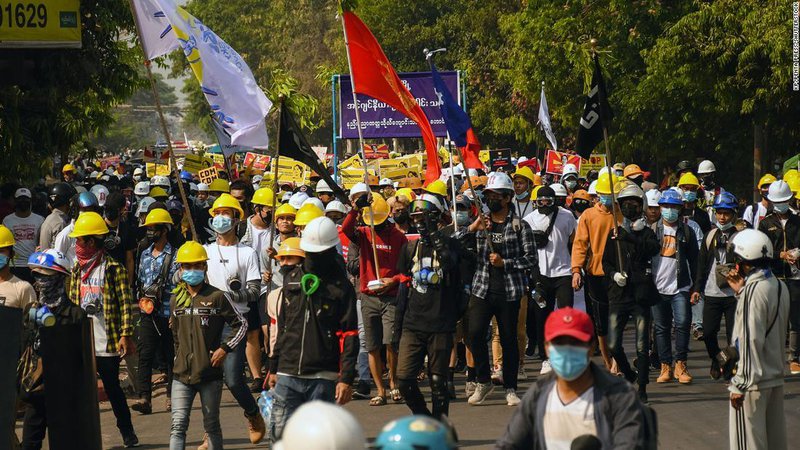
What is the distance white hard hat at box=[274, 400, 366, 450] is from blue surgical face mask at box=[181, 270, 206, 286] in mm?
5447

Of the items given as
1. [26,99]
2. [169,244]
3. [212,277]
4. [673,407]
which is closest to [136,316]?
[26,99]

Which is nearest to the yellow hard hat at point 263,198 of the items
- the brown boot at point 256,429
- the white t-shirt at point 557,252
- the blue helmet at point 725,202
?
the white t-shirt at point 557,252

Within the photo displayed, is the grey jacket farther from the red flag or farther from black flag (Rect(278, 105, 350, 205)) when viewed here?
the red flag

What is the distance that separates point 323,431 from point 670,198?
956cm

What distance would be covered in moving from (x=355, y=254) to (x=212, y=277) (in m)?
1.57

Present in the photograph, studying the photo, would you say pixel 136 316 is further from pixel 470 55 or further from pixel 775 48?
pixel 470 55

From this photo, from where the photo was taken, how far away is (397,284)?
11859mm

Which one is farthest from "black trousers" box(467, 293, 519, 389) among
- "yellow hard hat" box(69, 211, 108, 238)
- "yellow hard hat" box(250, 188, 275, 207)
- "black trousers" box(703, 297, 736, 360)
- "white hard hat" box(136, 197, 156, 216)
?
"white hard hat" box(136, 197, 156, 216)

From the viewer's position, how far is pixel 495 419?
11703mm

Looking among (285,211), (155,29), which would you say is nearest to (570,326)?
(285,211)

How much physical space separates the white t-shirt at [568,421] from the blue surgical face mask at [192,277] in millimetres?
4384

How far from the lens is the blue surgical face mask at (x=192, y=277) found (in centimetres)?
973

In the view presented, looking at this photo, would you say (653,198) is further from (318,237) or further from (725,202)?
(318,237)

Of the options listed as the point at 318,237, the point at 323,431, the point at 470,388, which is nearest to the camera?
the point at 323,431
